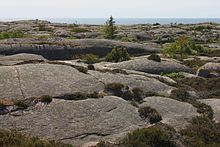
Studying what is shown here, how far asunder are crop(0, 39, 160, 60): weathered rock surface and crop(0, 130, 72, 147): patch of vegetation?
113 feet

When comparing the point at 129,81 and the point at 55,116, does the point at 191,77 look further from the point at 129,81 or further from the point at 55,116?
the point at 55,116

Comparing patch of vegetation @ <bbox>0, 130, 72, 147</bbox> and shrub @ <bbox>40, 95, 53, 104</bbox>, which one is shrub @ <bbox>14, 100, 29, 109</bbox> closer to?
shrub @ <bbox>40, 95, 53, 104</bbox>

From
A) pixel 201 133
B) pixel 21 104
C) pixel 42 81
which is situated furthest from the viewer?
pixel 42 81

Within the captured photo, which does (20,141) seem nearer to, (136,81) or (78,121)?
(78,121)

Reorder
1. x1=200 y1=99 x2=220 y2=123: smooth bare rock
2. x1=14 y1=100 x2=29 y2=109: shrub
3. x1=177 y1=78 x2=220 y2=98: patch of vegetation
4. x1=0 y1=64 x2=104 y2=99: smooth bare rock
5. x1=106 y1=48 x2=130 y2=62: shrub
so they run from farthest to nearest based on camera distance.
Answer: x1=106 y1=48 x2=130 y2=62: shrub → x1=177 y1=78 x2=220 y2=98: patch of vegetation → x1=200 y1=99 x2=220 y2=123: smooth bare rock → x1=0 y1=64 x2=104 y2=99: smooth bare rock → x1=14 y1=100 x2=29 y2=109: shrub

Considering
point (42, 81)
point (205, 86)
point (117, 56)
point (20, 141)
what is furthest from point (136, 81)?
point (117, 56)

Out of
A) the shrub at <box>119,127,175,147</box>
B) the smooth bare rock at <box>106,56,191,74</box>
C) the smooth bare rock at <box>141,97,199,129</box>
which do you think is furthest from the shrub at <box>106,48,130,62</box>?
the shrub at <box>119,127,175,147</box>

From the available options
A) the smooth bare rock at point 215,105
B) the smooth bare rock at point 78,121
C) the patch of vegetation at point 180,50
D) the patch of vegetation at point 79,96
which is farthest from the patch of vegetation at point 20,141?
the patch of vegetation at point 180,50

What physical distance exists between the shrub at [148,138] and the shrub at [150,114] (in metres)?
2.67

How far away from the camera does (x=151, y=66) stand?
41.9 m

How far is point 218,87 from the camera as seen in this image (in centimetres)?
3547

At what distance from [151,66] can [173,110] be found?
17241mm

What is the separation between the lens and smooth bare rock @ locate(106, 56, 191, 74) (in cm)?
4050

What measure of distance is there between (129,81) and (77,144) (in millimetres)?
11438
